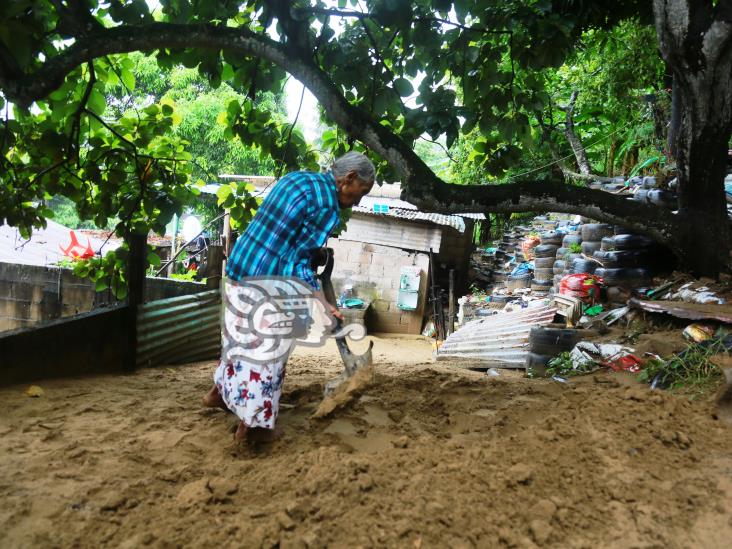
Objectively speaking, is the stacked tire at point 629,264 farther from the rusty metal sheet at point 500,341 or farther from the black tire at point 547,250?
the black tire at point 547,250

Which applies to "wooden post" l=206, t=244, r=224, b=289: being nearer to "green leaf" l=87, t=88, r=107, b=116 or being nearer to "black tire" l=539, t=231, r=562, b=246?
"green leaf" l=87, t=88, r=107, b=116

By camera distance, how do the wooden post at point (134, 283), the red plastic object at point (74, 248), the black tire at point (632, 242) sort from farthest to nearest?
1. the red plastic object at point (74, 248)
2. the black tire at point (632, 242)
3. the wooden post at point (134, 283)

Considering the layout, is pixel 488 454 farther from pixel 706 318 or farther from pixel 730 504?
pixel 706 318

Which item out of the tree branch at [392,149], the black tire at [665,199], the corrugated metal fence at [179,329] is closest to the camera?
the tree branch at [392,149]

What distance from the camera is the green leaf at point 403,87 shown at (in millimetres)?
4523

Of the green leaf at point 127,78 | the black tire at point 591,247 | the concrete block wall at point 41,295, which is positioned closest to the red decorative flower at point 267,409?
the green leaf at point 127,78

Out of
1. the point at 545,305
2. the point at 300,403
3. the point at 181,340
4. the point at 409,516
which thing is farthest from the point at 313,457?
the point at 545,305

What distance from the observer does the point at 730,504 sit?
5.74 ft

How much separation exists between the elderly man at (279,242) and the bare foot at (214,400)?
1.57ft

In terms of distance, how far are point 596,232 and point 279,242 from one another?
565cm

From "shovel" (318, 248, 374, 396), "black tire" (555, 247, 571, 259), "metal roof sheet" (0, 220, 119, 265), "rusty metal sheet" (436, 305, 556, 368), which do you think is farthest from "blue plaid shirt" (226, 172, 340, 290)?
"metal roof sheet" (0, 220, 119, 265)

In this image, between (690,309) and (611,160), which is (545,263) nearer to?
(611,160)

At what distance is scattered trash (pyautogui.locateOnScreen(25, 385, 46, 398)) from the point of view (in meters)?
3.26

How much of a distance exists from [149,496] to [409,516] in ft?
3.25
